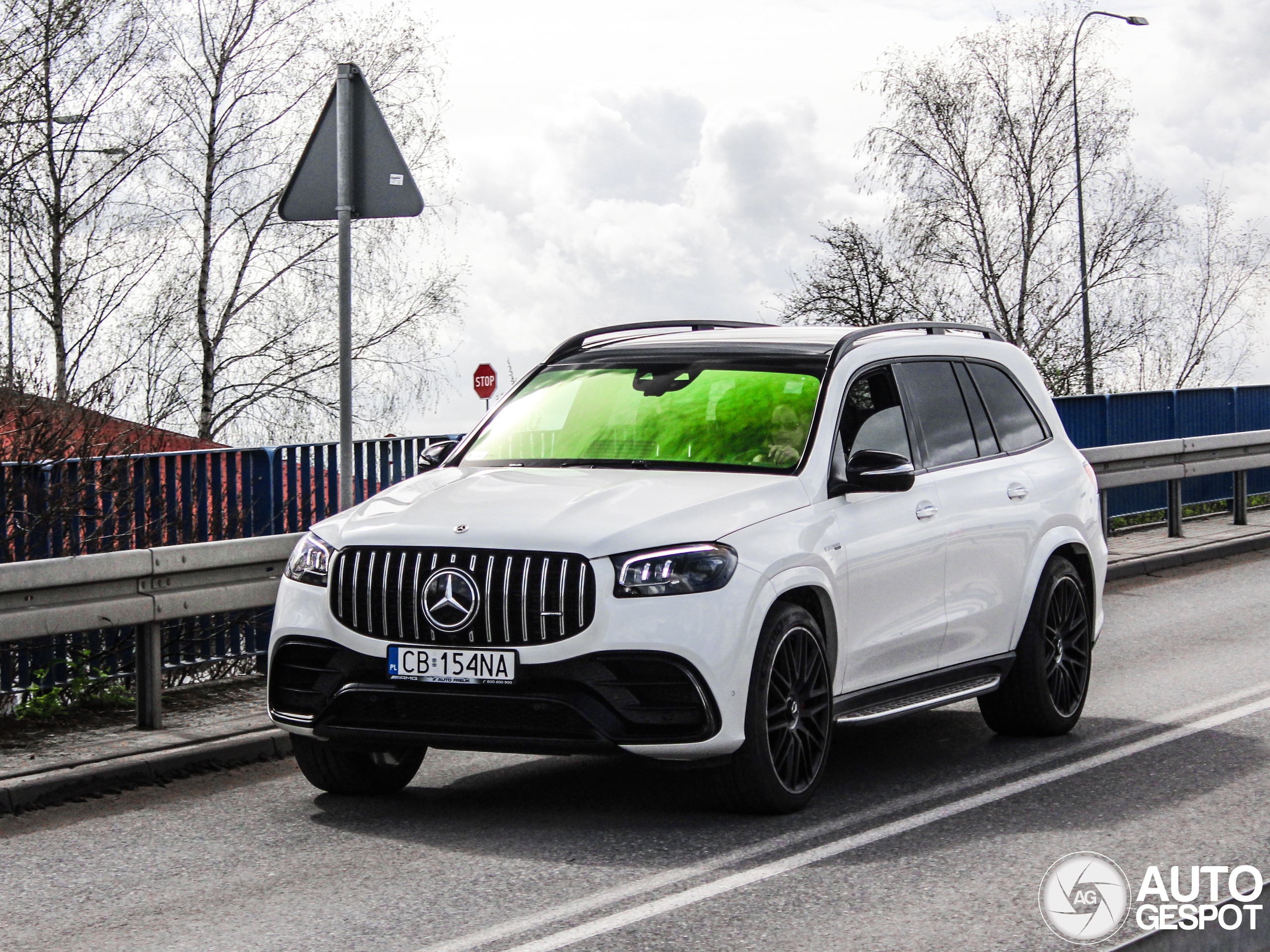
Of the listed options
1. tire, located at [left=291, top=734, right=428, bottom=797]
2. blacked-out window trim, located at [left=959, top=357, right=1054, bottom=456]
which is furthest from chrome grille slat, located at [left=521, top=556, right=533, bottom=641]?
blacked-out window trim, located at [left=959, top=357, right=1054, bottom=456]

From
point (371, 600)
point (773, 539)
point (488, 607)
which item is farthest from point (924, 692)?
point (371, 600)

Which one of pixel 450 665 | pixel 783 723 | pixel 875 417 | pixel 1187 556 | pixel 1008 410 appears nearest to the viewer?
pixel 450 665

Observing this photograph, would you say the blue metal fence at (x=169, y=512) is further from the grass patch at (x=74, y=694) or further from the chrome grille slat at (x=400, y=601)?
the chrome grille slat at (x=400, y=601)

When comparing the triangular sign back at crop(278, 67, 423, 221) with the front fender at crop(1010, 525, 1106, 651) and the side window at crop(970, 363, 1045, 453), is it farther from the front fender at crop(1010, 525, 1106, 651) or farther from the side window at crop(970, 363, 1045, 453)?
the front fender at crop(1010, 525, 1106, 651)

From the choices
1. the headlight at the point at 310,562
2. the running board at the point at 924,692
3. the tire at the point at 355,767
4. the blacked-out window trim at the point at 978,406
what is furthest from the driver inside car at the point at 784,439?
the tire at the point at 355,767

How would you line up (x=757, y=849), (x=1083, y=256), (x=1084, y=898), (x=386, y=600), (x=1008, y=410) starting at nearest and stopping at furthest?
(x=1084, y=898) < (x=757, y=849) < (x=386, y=600) < (x=1008, y=410) < (x=1083, y=256)

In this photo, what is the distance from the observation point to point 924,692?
7.12 m

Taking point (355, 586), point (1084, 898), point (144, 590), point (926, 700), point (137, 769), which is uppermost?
point (355, 586)

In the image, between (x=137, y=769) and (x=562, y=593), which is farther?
(x=137, y=769)

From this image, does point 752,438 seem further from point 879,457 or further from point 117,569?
point 117,569

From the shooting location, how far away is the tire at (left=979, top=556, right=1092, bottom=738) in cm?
777

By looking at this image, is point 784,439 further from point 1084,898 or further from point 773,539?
point 1084,898

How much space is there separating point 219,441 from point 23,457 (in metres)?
18.2

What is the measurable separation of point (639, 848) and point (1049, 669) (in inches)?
107
